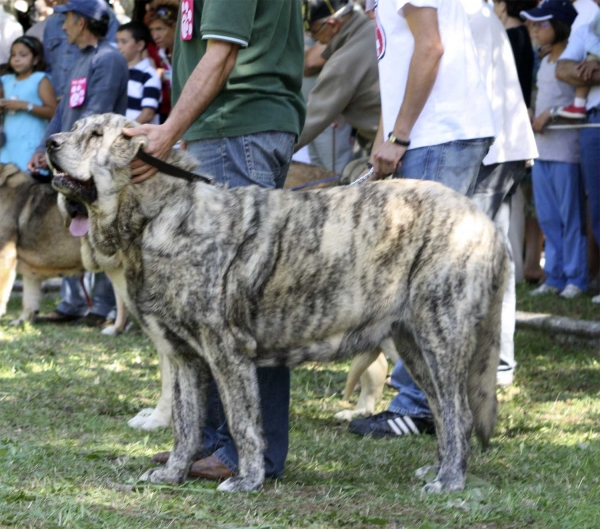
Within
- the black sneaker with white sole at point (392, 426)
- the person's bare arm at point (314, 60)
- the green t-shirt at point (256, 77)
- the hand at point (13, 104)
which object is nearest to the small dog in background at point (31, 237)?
the hand at point (13, 104)

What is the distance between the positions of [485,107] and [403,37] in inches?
20.3

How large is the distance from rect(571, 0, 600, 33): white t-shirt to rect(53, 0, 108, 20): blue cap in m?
4.12

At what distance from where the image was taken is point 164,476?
4.05 m

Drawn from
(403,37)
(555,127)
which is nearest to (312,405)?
(403,37)

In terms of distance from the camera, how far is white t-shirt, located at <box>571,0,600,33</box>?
8.41 meters

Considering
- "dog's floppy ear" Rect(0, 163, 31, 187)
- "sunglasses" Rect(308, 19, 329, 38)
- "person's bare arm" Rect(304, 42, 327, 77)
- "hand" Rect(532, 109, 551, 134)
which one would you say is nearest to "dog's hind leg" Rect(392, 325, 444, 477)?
"sunglasses" Rect(308, 19, 329, 38)

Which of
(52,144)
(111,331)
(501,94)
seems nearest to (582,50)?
(501,94)

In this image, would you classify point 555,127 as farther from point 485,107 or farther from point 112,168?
point 112,168

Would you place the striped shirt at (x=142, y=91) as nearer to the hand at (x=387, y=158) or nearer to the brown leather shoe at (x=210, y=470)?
the hand at (x=387, y=158)

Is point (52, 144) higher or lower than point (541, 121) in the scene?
higher

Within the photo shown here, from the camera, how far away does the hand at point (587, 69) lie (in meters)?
8.04

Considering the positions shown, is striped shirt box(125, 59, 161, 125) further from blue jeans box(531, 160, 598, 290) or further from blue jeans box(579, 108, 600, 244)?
blue jeans box(579, 108, 600, 244)

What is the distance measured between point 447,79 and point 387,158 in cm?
47

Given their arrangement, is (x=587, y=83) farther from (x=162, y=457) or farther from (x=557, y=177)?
Result: (x=162, y=457)
